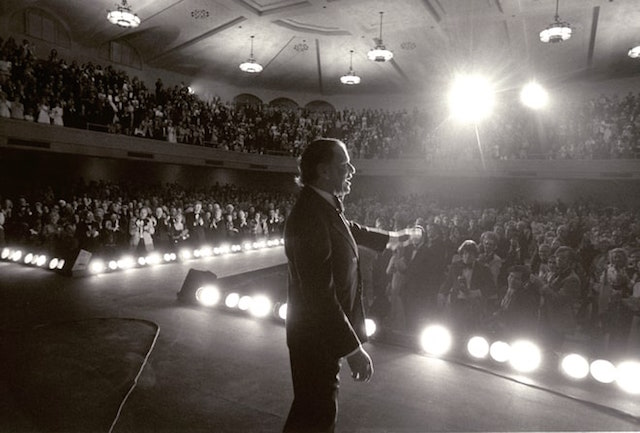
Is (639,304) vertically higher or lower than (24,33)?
lower

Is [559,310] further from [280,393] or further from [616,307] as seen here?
[280,393]

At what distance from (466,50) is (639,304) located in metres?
15.1

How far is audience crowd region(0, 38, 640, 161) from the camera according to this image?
12242 mm

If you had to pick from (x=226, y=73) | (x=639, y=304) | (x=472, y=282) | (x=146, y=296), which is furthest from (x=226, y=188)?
(x=639, y=304)

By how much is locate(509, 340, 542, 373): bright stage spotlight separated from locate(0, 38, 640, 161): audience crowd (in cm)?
1322

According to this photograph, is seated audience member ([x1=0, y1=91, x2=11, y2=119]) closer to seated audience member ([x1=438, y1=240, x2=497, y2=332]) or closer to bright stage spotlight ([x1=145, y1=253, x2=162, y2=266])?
bright stage spotlight ([x1=145, y1=253, x2=162, y2=266])

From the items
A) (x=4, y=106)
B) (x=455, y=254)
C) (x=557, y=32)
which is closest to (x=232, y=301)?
(x=455, y=254)

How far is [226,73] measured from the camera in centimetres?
2103

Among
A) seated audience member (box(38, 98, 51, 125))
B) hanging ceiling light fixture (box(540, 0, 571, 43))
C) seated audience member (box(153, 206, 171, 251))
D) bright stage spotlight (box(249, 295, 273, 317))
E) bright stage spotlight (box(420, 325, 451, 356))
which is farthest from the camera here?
seated audience member (box(38, 98, 51, 125))

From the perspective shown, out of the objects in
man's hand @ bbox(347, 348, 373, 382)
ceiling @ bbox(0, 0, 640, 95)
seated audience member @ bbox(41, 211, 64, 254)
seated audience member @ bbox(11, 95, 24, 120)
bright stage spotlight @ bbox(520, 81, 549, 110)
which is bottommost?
seated audience member @ bbox(41, 211, 64, 254)

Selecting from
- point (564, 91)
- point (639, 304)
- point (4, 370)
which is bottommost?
point (4, 370)

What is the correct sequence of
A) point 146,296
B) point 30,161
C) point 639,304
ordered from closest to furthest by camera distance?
point 639,304
point 146,296
point 30,161

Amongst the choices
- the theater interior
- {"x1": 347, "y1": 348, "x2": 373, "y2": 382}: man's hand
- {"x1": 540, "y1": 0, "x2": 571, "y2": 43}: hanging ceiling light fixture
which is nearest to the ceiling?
the theater interior

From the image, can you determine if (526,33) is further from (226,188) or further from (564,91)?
(226,188)
